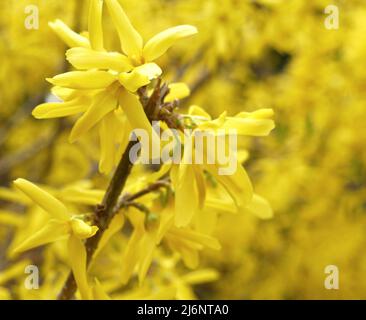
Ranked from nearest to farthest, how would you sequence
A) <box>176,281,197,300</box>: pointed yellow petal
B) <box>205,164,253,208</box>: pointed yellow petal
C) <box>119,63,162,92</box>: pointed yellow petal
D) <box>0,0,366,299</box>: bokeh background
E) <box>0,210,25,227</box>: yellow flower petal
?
<box>119,63,162,92</box>: pointed yellow petal
<box>205,164,253,208</box>: pointed yellow petal
<box>176,281,197,300</box>: pointed yellow petal
<box>0,210,25,227</box>: yellow flower petal
<box>0,0,366,299</box>: bokeh background

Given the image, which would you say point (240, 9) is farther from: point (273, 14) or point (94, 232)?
point (94, 232)

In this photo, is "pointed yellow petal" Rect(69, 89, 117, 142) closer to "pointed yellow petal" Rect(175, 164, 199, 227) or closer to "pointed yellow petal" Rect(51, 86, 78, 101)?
"pointed yellow petal" Rect(51, 86, 78, 101)

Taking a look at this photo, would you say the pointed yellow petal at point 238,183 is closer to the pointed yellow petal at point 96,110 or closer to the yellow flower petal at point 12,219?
the pointed yellow petal at point 96,110

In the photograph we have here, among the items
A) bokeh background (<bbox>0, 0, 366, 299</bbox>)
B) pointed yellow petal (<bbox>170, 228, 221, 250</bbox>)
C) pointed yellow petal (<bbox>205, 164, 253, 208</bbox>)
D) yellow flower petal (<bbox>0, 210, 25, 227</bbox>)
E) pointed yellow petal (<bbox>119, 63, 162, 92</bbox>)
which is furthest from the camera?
bokeh background (<bbox>0, 0, 366, 299</bbox>)

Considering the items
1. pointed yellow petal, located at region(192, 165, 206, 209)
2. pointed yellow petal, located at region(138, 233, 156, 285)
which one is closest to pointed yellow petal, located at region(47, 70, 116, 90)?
pointed yellow petal, located at region(192, 165, 206, 209)

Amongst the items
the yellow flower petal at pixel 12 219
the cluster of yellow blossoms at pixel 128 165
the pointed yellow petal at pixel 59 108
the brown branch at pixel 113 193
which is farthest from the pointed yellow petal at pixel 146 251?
the yellow flower petal at pixel 12 219

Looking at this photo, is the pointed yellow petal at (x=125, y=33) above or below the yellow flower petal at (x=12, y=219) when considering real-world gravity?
above
